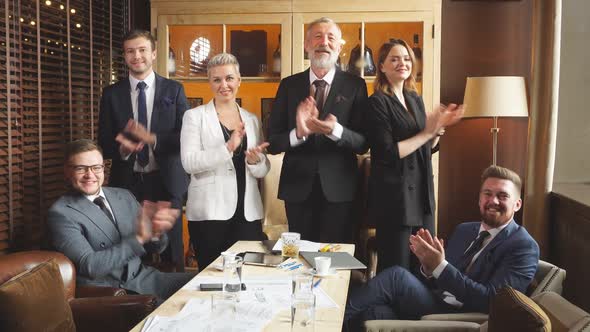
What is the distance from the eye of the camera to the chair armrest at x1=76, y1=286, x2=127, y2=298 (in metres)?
2.37

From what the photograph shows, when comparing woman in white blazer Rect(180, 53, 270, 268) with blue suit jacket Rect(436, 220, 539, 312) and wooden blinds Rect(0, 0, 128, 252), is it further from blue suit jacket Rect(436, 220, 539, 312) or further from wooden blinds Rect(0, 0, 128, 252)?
blue suit jacket Rect(436, 220, 539, 312)

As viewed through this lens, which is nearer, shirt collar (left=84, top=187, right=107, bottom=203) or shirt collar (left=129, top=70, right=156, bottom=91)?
shirt collar (left=84, top=187, right=107, bottom=203)

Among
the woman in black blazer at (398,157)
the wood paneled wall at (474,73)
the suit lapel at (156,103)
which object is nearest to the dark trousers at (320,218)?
the woman in black blazer at (398,157)

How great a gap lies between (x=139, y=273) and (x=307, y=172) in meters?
0.95

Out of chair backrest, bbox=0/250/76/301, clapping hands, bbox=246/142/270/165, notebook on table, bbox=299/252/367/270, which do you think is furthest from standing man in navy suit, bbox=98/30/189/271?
notebook on table, bbox=299/252/367/270

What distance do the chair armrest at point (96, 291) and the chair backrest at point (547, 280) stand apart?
1.57 m

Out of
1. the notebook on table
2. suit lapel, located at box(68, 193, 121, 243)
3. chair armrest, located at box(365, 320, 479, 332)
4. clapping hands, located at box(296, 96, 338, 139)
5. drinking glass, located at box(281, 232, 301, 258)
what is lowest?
chair armrest, located at box(365, 320, 479, 332)

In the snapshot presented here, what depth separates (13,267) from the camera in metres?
2.18

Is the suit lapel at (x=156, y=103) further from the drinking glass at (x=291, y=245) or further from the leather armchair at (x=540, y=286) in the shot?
the leather armchair at (x=540, y=286)

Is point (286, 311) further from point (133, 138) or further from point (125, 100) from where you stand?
point (125, 100)

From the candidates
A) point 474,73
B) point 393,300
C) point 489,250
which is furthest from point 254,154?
point 474,73

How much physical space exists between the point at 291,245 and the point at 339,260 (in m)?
0.22

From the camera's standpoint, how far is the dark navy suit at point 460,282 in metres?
2.17

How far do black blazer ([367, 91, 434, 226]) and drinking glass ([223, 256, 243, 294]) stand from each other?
1072 mm
